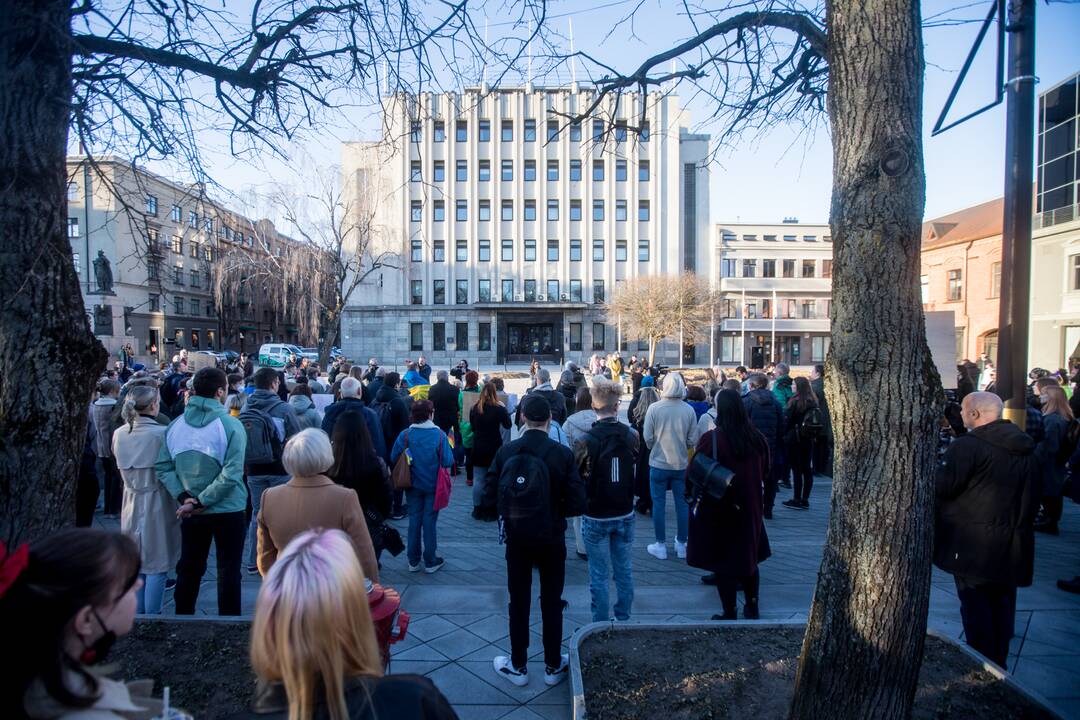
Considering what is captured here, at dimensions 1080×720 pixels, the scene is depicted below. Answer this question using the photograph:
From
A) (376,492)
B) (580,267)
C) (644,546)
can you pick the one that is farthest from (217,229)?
(580,267)

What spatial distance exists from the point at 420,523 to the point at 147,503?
2.38 metres

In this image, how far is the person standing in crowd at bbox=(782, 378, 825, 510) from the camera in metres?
8.34

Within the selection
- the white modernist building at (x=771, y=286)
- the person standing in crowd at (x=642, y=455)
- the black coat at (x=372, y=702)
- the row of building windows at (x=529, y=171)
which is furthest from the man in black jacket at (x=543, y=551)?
the white modernist building at (x=771, y=286)

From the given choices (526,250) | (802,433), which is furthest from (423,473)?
(526,250)

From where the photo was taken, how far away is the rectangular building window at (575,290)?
47.6 m

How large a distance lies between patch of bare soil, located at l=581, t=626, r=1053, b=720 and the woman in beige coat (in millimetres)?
3255

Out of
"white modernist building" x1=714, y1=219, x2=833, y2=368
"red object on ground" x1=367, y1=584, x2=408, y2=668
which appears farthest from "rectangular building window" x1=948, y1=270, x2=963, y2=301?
"red object on ground" x1=367, y1=584, x2=408, y2=668

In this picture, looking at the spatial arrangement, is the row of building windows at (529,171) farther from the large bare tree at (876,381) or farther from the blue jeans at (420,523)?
the large bare tree at (876,381)

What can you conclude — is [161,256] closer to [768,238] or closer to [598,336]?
[598,336]

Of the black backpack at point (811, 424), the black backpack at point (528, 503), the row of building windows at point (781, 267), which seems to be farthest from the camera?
the row of building windows at point (781, 267)

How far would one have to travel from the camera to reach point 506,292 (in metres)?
47.3

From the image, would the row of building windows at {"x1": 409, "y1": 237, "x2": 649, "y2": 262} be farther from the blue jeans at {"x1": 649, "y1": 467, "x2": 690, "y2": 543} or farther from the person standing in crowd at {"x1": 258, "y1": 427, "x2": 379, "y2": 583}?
the person standing in crowd at {"x1": 258, "y1": 427, "x2": 379, "y2": 583}

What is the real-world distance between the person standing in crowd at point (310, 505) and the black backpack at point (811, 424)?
22.5 feet

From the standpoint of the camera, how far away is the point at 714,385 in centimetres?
1030
